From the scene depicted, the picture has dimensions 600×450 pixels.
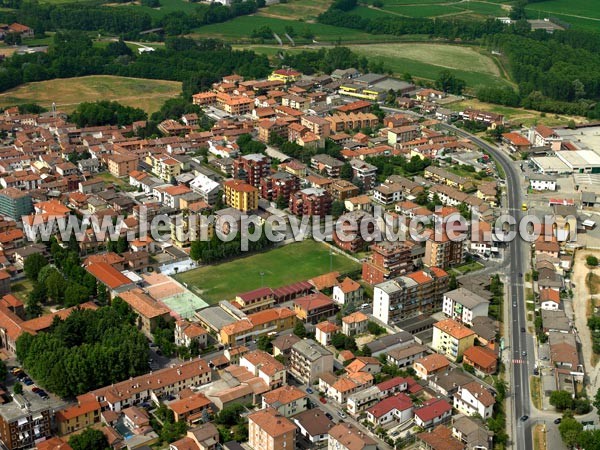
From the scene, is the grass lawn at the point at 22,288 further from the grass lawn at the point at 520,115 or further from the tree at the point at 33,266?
the grass lawn at the point at 520,115

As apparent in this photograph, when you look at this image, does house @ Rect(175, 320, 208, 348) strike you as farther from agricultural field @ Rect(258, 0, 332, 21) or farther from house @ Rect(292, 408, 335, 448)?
agricultural field @ Rect(258, 0, 332, 21)

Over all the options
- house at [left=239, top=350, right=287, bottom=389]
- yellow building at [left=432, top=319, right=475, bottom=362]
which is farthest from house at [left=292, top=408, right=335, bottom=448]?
yellow building at [left=432, top=319, right=475, bottom=362]

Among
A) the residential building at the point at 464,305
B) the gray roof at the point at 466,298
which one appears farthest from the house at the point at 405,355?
the gray roof at the point at 466,298

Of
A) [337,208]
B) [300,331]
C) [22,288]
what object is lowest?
[22,288]

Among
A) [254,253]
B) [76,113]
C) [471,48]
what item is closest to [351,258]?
[254,253]

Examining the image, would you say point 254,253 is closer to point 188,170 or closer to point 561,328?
point 188,170

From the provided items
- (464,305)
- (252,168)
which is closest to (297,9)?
(252,168)

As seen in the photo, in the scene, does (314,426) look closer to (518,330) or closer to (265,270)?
(518,330)
